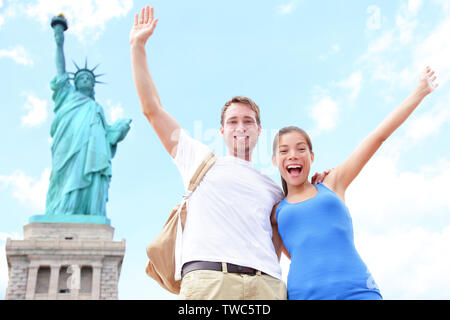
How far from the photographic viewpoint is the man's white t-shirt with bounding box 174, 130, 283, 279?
246 cm

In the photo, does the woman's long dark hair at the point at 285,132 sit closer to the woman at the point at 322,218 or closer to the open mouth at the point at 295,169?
the woman at the point at 322,218

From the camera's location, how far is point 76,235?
701 inches

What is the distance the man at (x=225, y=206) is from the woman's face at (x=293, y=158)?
131 millimetres

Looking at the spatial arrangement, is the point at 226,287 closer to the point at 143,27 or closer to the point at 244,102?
the point at 244,102

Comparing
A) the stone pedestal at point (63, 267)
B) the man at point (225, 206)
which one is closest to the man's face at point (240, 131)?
the man at point (225, 206)

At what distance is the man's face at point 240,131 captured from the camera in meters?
2.88

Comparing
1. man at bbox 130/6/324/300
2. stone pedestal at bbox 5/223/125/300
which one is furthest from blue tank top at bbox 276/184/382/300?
stone pedestal at bbox 5/223/125/300

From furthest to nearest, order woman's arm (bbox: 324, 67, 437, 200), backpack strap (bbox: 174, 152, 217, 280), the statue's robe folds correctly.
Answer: the statue's robe folds → woman's arm (bbox: 324, 67, 437, 200) → backpack strap (bbox: 174, 152, 217, 280)

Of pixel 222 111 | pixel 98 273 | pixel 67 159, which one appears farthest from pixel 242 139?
pixel 67 159

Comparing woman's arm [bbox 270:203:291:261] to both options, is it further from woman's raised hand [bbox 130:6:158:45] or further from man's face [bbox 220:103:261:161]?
woman's raised hand [bbox 130:6:158:45]

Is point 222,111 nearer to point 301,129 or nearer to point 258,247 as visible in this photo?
point 301,129

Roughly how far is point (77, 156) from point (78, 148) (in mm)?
336

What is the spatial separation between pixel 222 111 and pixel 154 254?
100cm

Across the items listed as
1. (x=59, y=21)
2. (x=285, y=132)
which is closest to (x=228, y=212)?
(x=285, y=132)
